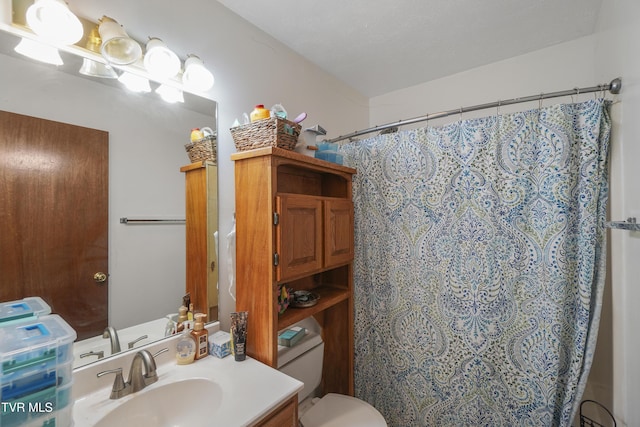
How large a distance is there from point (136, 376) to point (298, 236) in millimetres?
770

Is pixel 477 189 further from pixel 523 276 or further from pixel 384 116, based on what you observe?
pixel 384 116

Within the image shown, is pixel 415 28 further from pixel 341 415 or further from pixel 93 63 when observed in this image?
pixel 341 415

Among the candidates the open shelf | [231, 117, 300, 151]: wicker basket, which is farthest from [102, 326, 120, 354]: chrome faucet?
[231, 117, 300, 151]: wicker basket

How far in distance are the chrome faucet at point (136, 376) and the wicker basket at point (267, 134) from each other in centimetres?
89

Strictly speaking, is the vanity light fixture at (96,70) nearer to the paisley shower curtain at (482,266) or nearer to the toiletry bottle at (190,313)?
the toiletry bottle at (190,313)

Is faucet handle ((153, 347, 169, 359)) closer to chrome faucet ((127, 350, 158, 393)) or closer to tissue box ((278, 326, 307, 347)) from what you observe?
chrome faucet ((127, 350, 158, 393))

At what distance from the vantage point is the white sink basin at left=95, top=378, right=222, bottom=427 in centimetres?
84

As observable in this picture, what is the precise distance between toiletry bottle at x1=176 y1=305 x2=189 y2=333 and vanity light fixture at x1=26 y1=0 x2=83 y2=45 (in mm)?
1051

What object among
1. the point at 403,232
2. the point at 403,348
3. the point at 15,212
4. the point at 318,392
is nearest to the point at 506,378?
the point at 403,348

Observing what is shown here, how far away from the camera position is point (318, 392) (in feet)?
5.54

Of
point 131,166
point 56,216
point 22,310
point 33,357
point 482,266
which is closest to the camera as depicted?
point 33,357

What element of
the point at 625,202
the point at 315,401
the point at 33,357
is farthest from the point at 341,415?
the point at 625,202

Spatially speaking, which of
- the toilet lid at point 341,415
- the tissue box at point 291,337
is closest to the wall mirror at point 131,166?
the tissue box at point 291,337

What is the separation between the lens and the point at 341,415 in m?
1.33
